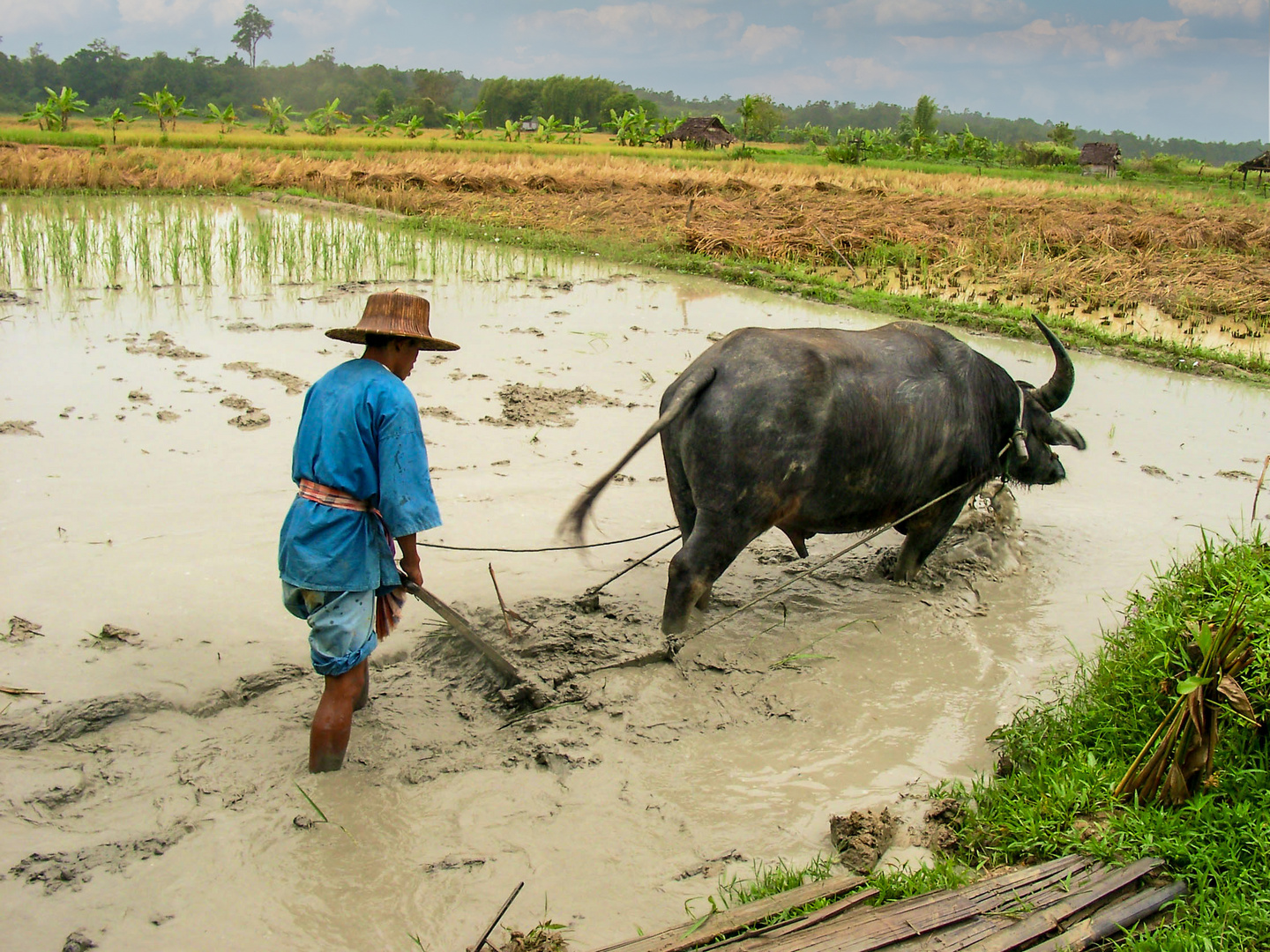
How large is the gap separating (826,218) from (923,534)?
1036cm

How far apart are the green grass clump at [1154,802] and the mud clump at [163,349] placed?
580 centimetres

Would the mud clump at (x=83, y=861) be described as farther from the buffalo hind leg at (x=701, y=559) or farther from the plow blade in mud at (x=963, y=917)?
the buffalo hind leg at (x=701, y=559)

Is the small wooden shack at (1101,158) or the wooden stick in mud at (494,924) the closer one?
the wooden stick in mud at (494,924)

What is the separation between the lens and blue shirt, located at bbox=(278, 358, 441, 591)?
7.99 feet

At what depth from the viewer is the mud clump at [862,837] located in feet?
7.77

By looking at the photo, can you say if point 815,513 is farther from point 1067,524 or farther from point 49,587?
point 49,587

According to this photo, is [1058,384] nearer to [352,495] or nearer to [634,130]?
[352,495]

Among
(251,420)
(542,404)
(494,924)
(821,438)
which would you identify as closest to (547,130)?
(542,404)

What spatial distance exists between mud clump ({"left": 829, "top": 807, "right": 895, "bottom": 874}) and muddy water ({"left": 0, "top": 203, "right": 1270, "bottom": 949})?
4.4 inches

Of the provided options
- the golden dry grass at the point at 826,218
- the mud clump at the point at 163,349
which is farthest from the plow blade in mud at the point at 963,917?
the golden dry grass at the point at 826,218

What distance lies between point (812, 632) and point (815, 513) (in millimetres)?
539

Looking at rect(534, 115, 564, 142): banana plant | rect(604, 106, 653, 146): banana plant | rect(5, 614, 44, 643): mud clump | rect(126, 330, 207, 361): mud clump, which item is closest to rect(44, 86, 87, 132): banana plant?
rect(534, 115, 564, 142): banana plant

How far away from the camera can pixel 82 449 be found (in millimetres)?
4703

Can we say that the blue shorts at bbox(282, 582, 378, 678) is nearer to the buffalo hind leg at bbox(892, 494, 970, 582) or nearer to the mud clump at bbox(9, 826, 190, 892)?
the mud clump at bbox(9, 826, 190, 892)
